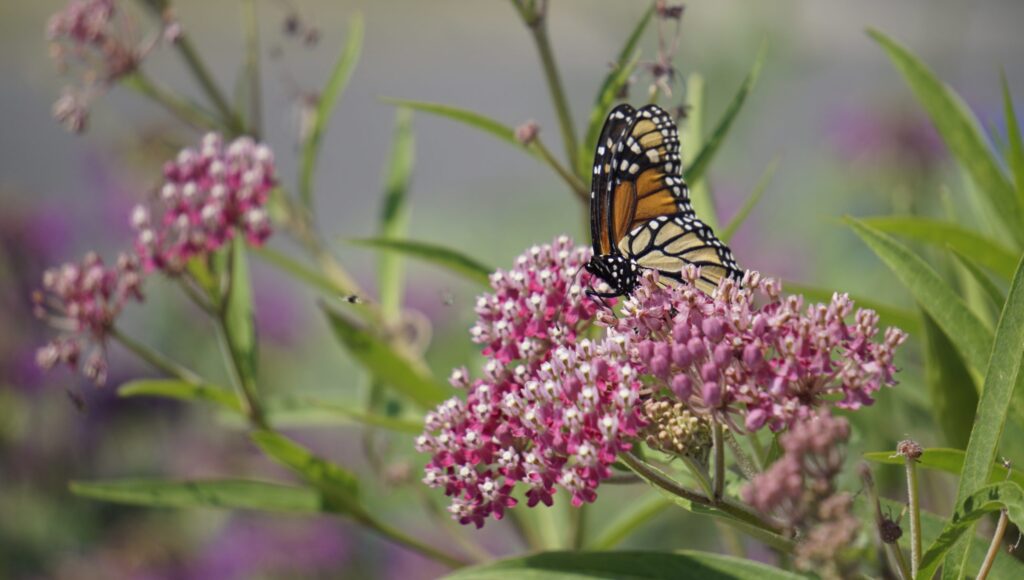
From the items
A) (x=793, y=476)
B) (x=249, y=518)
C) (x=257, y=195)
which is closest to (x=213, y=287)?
(x=257, y=195)

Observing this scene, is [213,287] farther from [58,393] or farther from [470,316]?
[58,393]

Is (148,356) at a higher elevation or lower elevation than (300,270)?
lower

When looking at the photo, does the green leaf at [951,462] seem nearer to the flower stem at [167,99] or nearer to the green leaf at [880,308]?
the green leaf at [880,308]

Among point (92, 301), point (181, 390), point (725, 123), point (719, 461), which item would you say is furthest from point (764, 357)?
point (92, 301)

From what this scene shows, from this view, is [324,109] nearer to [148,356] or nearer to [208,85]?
[208,85]

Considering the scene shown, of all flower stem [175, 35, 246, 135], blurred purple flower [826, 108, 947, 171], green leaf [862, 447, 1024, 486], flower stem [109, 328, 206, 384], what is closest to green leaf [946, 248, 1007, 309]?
green leaf [862, 447, 1024, 486]

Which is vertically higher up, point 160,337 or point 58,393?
point 160,337

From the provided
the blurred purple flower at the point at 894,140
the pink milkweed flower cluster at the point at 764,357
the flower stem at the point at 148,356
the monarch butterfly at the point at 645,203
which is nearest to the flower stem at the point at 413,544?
the flower stem at the point at 148,356
